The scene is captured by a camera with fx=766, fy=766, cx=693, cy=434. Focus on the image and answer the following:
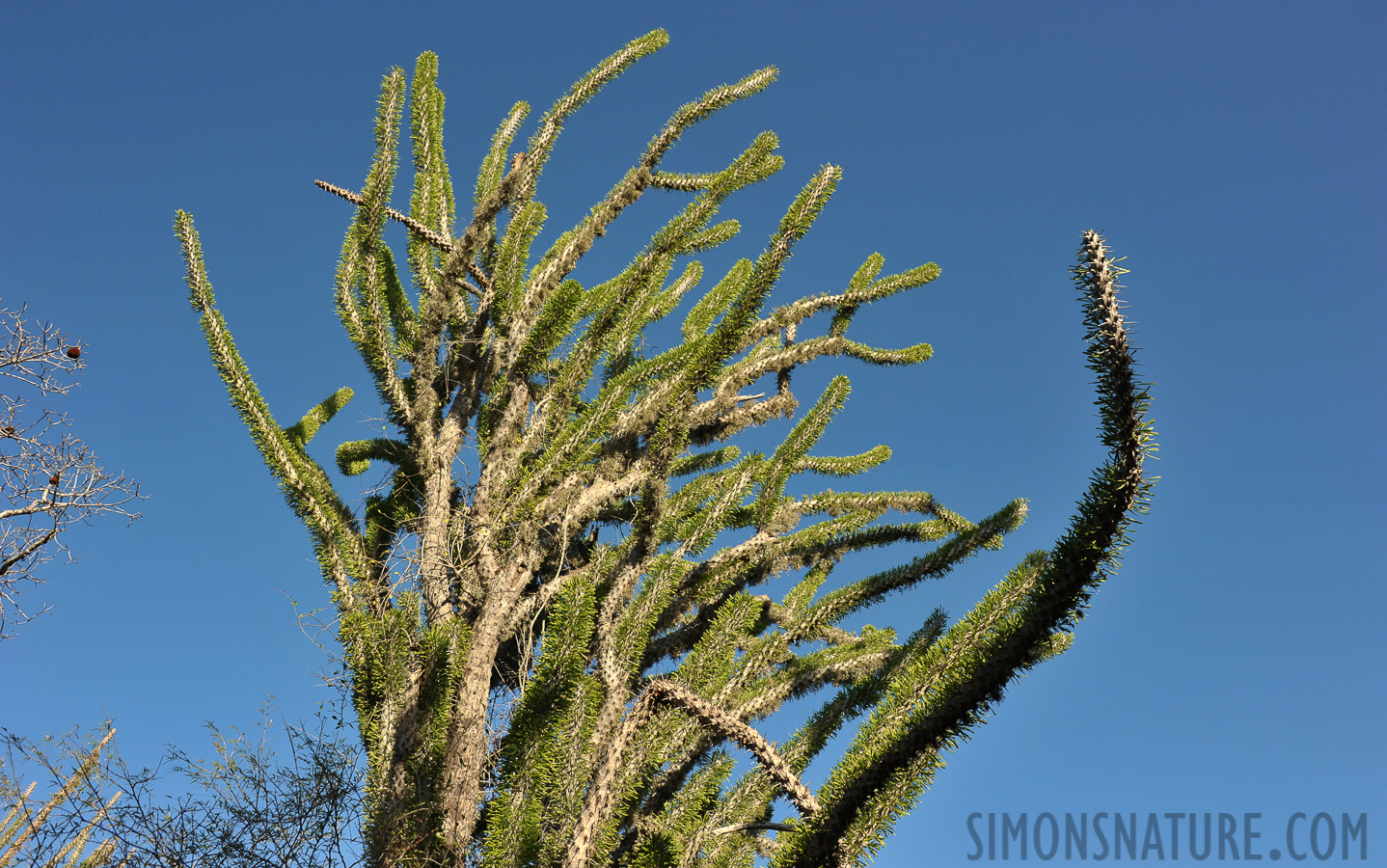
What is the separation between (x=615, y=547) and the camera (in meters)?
4.96

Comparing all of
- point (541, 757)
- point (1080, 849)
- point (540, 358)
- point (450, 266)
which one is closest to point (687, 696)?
point (541, 757)

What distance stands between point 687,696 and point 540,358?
3096 mm

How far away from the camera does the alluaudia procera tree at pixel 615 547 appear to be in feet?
7.66

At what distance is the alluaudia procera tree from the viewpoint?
2.33m

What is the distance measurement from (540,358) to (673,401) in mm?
1851

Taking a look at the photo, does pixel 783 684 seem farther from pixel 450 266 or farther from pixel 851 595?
pixel 450 266

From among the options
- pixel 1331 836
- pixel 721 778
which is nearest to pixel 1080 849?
pixel 1331 836

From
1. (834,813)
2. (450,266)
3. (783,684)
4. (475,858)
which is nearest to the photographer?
(834,813)

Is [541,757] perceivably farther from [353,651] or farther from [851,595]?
[851,595]

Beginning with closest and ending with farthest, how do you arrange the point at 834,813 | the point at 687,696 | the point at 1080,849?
the point at 834,813 < the point at 687,696 < the point at 1080,849

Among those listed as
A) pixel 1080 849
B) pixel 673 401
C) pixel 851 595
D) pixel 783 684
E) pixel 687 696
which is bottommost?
pixel 1080 849

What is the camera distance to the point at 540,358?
569cm

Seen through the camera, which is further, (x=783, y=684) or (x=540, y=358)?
(x=540, y=358)

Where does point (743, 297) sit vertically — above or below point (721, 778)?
above
